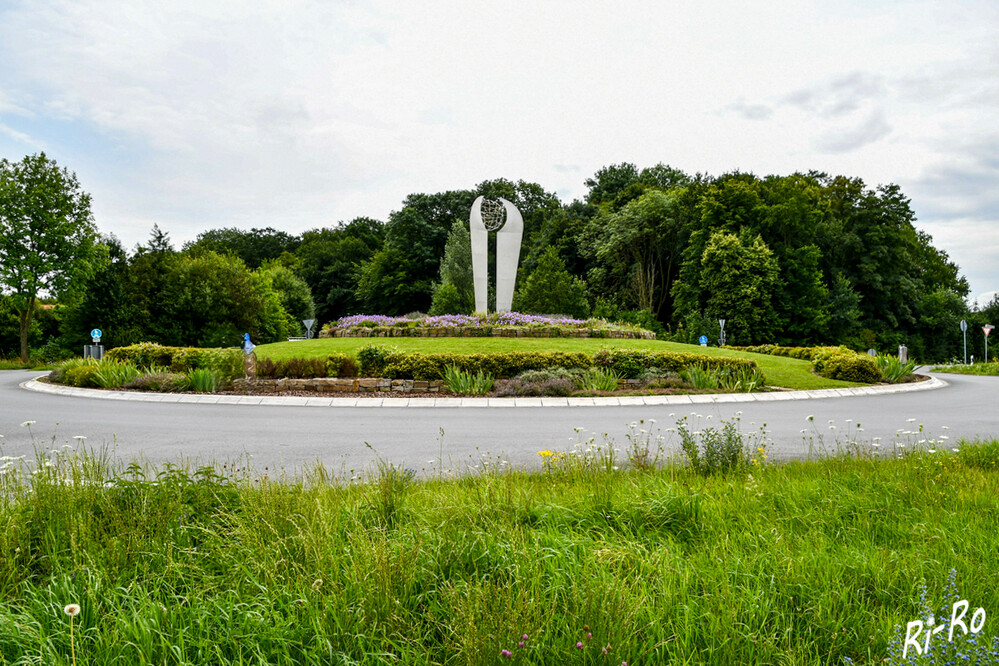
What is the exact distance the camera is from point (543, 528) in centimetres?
380

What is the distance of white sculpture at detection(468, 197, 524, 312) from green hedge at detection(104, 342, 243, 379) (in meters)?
15.2

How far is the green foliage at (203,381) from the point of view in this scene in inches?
587

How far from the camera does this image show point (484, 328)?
24938 mm

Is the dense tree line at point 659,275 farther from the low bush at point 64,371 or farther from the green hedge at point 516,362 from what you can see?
the green hedge at point 516,362

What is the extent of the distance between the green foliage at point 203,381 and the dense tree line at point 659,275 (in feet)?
62.7

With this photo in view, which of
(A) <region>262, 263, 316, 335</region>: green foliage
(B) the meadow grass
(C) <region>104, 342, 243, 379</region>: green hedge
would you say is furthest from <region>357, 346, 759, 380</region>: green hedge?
(A) <region>262, 263, 316, 335</region>: green foliage

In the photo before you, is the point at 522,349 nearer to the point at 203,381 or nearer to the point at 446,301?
the point at 203,381

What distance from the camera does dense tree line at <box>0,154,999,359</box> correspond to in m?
33.3

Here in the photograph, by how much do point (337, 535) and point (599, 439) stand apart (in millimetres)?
5355

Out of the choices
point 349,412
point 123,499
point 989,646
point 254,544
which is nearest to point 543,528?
point 254,544

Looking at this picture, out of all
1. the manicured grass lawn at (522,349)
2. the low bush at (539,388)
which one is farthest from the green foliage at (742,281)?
the low bush at (539,388)

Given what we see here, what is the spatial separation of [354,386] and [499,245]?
1725 centimetres

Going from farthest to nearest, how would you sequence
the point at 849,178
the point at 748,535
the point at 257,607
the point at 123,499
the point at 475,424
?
the point at 849,178, the point at 475,424, the point at 123,499, the point at 748,535, the point at 257,607

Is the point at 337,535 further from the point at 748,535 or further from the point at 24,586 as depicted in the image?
the point at 748,535
